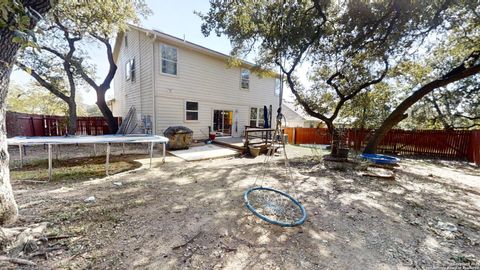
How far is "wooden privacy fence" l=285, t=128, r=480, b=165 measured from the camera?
880cm

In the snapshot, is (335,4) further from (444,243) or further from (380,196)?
→ (444,243)

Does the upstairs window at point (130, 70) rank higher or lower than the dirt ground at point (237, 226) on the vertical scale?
higher

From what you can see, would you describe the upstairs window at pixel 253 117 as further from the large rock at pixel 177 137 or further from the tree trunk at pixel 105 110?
the tree trunk at pixel 105 110

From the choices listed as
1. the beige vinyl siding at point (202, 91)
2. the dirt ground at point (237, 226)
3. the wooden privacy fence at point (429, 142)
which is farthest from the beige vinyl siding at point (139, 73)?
the wooden privacy fence at point (429, 142)

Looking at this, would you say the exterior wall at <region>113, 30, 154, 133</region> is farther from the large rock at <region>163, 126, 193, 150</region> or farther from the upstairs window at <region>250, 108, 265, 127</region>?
the upstairs window at <region>250, 108, 265, 127</region>

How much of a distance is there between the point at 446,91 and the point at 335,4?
43.5 feet

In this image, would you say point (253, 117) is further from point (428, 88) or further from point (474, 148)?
point (474, 148)

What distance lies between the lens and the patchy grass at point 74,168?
15.1ft

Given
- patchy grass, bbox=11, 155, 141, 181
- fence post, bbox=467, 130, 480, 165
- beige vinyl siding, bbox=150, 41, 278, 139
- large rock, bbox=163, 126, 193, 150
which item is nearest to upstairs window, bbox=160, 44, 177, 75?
beige vinyl siding, bbox=150, 41, 278, 139

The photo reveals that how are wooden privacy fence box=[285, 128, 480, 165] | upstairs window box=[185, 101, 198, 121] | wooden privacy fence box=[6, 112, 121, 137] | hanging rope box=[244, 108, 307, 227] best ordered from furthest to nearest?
1. upstairs window box=[185, 101, 198, 121]
2. wooden privacy fence box=[285, 128, 480, 165]
3. wooden privacy fence box=[6, 112, 121, 137]
4. hanging rope box=[244, 108, 307, 227]

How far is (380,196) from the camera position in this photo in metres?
4.13

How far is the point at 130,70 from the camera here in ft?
37.3

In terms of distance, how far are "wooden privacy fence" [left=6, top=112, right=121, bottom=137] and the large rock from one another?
6682mm

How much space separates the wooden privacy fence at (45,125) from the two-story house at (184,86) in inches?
77.6
